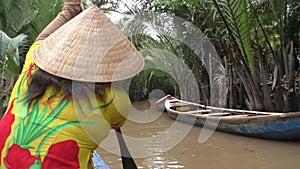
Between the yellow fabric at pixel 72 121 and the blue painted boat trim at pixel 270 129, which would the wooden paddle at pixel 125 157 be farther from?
the blue painted boat trim at pixel 270 129

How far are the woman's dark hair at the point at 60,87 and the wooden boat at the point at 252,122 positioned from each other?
14.5ft

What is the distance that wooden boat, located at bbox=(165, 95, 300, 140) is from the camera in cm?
511

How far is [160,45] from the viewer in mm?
8750

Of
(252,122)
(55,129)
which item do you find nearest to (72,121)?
(55,129)

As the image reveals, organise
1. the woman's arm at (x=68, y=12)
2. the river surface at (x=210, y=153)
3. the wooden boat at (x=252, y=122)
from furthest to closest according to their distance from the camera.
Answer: the wooden boat at (x=252, y=122), the river surface at (x=210, y=153), the woman's arm at (x=68, y=12)

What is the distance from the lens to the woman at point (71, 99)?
0.95m

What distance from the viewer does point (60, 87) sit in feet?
3.19

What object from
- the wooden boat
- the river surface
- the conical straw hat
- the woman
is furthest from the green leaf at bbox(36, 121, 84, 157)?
the wooden boat

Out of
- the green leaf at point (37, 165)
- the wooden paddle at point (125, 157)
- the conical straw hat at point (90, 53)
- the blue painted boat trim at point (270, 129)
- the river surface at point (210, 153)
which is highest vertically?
the conical straw hat at point (90, 53)

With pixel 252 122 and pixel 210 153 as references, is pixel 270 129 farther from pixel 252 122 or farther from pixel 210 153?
pixel 210 153

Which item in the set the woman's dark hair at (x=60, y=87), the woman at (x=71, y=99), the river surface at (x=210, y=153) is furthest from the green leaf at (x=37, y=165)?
the river surface at (x=210, y=153)

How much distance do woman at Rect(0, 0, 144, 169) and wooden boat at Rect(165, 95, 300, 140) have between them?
438 centimetres

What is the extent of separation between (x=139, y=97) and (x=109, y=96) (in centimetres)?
1128

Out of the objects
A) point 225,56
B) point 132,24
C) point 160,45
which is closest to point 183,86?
point 160,45
